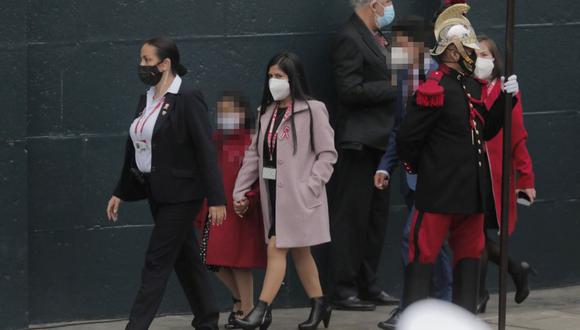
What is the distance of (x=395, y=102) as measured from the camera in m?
8.70

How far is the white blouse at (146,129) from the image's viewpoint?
6969 mm

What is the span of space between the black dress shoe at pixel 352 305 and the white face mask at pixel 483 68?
1954 millimetres

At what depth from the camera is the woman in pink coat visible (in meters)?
7.59

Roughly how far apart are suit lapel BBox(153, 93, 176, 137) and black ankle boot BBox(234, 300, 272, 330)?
1349 mm

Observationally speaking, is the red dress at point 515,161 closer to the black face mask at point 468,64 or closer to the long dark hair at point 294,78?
the black face mask at point 468,64

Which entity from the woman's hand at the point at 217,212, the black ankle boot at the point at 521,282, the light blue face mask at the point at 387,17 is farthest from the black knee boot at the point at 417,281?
the light blue face mask at the point at 387,17

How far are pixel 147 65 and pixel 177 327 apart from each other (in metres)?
1.94

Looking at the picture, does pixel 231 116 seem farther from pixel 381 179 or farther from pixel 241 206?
pixel 381 179

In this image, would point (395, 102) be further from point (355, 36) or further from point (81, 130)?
point (81, 130)

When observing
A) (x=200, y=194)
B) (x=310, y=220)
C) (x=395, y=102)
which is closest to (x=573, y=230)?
(x=395, y=102)

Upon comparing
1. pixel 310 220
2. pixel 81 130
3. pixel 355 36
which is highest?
pixel 355 36

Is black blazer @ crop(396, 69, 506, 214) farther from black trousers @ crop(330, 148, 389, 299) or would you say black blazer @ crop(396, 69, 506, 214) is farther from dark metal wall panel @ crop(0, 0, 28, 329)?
dark metal wall panel @ crop(0, 0, 28, 329)

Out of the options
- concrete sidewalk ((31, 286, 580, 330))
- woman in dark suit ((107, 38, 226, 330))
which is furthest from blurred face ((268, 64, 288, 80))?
concrete sidewalk ((31, 286, 580, 330))

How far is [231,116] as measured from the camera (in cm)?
798
